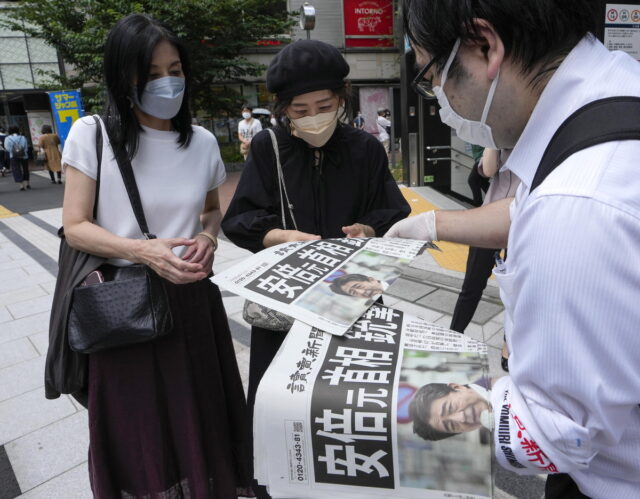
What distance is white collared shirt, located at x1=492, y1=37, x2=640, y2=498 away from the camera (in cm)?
55

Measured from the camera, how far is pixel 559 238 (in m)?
0.56

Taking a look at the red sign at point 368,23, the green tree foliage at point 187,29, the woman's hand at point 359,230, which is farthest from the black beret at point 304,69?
the red sign at point 368,23

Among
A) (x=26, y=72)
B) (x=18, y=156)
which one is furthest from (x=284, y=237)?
(x=26, y=72)

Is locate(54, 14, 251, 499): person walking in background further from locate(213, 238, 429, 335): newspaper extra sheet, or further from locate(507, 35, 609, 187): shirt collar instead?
locate(507, 35, 609, 187): shirt collar

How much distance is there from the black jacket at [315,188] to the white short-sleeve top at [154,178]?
14cm

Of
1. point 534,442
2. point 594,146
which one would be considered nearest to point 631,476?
point 534,442

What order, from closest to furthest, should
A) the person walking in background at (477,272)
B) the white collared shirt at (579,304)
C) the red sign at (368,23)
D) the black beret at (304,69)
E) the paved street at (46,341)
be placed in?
1. the white collared shirt at (579,304)
2. the black beret at (304,69)
3. the paved street at (46,341)
4. the person walking in background at (477,272)
5. the red sign at (368,23)

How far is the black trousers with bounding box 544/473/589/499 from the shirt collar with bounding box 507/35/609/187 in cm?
50

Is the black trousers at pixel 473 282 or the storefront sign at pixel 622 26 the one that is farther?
the storefront sign at pixel 622 26

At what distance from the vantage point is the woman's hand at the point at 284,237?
1399 mm

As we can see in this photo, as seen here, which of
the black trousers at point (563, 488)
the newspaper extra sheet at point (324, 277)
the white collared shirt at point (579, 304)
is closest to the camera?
the white collared shirt at point (579, 304)

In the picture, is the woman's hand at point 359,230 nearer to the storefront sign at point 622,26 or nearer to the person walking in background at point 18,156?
the storefront sign at point 622,26

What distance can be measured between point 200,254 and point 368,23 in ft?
57.9

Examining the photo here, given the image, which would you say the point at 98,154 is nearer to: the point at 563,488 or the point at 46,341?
the point at 563,488
